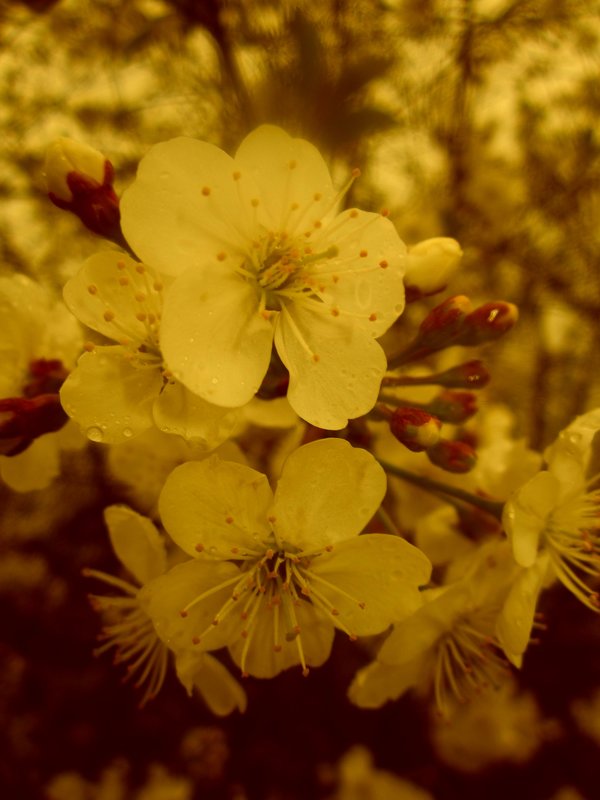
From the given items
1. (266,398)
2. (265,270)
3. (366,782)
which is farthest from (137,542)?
(366,782)

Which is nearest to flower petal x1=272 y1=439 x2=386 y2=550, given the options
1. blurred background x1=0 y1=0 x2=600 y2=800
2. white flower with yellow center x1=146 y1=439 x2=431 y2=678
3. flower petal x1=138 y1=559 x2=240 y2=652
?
white flower with yellow center x1=146 y1=439 x2=431 y2=678

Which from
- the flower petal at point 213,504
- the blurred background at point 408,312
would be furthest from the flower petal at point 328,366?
the blurred background at point 408,312

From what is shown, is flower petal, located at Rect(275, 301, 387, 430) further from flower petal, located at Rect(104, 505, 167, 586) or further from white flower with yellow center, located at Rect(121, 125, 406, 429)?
flower petal, located at Rect(104, 505, 167, 586)

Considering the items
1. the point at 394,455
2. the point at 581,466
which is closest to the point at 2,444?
the point at 394,455

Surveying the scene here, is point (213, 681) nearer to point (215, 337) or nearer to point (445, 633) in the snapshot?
point (445, 633)

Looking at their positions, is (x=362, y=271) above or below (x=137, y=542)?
above

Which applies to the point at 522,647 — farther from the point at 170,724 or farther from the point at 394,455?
the point at 170,724
